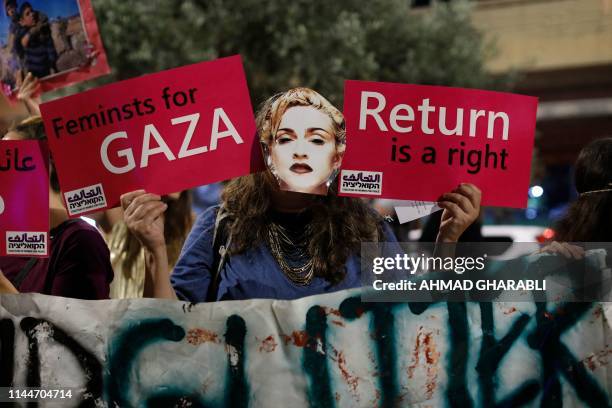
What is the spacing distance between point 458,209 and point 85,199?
3.82ft

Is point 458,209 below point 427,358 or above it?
above

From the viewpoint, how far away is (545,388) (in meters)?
2.79

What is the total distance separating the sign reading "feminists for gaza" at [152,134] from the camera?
9.98 feet

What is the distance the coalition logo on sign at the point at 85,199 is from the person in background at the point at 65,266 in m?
0.24

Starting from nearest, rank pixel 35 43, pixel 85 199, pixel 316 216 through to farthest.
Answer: pixel 85 199 < pixel 316 216 < pixel 35 43

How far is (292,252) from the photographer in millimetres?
3199

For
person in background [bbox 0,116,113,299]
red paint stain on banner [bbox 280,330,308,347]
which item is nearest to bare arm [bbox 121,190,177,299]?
person in background [bbox 0,116,113,299]

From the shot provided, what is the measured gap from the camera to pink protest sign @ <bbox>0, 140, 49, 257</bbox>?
3.15 m

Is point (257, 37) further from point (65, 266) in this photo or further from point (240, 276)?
point (240, 276)

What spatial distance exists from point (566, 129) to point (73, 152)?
21.5 metres

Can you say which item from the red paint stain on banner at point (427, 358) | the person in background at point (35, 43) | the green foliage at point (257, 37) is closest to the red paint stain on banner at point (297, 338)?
the red paint stain on banner at point (427, 358)

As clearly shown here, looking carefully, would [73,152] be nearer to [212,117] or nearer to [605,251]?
[212,117]

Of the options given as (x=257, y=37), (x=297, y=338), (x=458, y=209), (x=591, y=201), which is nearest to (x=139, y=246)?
(x=297, y=338)

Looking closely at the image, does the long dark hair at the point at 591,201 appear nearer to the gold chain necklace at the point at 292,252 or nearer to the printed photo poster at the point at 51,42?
the gold chain necklace at the point at 292,252
